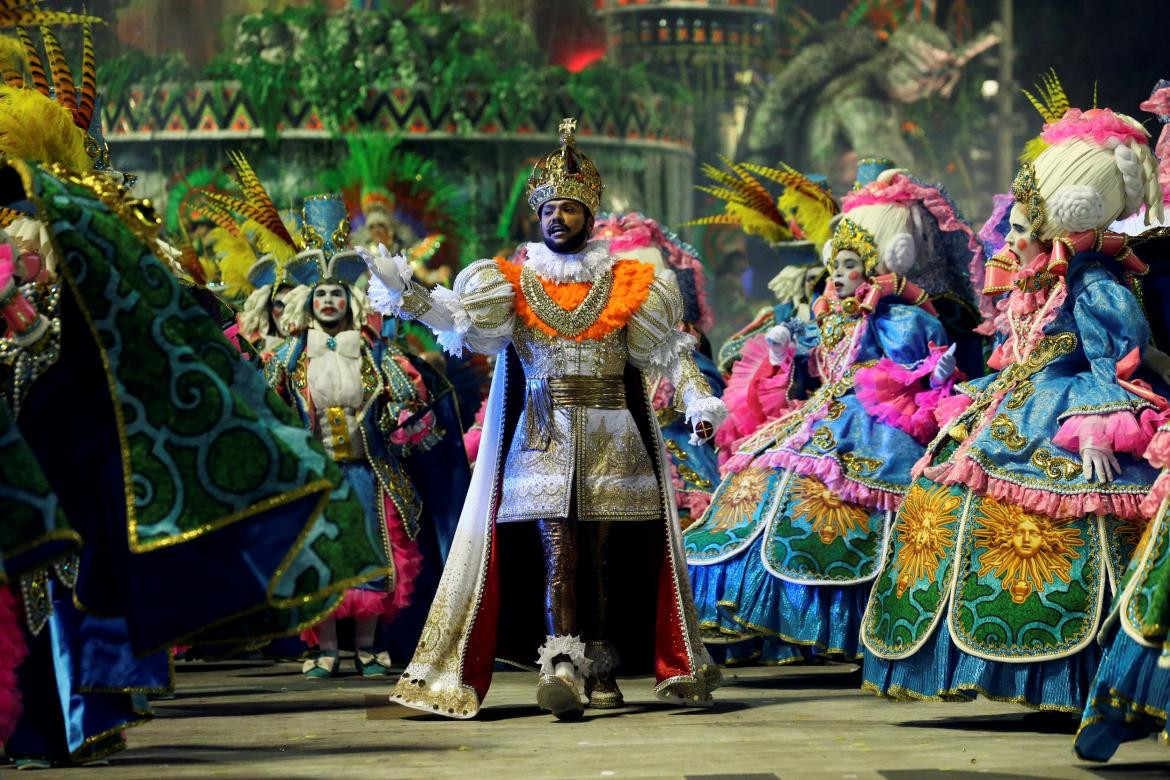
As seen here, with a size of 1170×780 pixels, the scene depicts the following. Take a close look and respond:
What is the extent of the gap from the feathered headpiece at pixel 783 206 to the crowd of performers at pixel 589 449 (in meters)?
0.02

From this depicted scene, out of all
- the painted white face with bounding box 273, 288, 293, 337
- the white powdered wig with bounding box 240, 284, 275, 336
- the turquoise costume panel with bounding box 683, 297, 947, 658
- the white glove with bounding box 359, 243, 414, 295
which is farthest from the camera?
the white powdered wig with bounding box 240, 284, 275, 336

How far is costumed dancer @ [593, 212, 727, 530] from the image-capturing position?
9680mm

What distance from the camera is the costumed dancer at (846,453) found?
311 inches

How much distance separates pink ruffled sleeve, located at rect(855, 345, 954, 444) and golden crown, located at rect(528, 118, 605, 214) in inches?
62.9

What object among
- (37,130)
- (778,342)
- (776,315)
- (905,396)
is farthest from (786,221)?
(37,130)

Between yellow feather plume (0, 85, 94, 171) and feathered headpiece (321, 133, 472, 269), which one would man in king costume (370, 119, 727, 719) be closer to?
yellow feather plume (0, 85, 94, 171)

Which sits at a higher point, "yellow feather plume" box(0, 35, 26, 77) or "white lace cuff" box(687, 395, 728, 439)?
"yellow feather plume" box(0, 35, 26, 77)

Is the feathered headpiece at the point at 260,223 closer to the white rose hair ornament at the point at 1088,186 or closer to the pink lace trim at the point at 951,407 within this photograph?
the pink lace trim at the point at 951,407

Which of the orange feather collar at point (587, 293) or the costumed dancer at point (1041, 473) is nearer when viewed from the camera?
the costumed dancer at point (1041, 473)

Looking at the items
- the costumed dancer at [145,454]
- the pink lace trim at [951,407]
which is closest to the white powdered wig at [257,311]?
the pink lace trim at [951,407]

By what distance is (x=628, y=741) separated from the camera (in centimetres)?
597

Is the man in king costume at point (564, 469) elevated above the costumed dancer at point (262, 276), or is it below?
below

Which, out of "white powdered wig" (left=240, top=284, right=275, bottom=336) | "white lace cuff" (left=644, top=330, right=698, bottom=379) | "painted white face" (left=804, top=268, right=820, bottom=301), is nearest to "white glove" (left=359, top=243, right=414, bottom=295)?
"white lace cuff" (left=644, top=330, right=698, bottom=379)

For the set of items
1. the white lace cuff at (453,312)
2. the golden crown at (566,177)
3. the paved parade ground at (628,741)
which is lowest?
the paved parade ground at (628,741)
